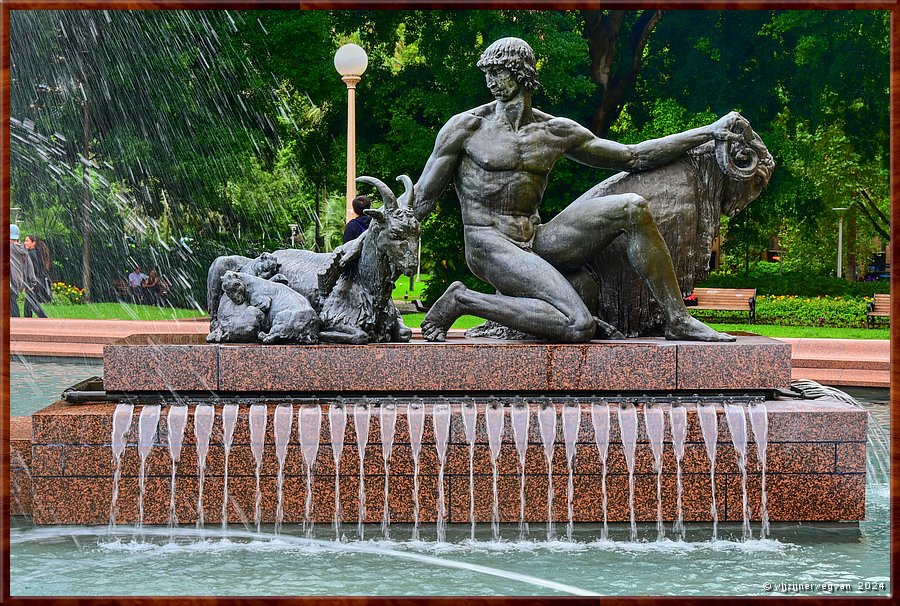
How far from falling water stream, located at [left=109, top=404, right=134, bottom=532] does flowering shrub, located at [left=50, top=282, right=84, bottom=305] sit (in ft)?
53.5

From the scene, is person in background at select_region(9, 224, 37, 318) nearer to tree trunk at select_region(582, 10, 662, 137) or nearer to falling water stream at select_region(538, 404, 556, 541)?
tree trunk at select_region(582, 10, 662, 137)

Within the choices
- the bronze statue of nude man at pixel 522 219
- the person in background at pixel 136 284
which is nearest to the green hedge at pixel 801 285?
the person in background at pixel 136 284

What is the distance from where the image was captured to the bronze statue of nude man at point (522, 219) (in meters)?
6.20

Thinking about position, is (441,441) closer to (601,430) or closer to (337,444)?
(337,444)

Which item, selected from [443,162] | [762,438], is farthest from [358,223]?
[762,438]

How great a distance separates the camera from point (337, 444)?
18.7 ft

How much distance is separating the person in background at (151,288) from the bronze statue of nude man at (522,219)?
58.2ft

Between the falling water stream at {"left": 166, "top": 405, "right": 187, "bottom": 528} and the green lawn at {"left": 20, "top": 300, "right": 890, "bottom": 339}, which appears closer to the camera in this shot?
the falling water stream at {"left": 166, "top": 405, "right": 187, "bottom": 528}

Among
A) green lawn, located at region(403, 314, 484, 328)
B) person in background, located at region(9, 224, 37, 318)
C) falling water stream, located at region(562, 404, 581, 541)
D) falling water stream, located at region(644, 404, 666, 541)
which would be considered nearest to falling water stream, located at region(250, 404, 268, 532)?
falling water stream, located at region(562, 404, 581, 541)

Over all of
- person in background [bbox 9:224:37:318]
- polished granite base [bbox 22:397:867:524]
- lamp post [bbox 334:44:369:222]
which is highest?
lamp post [bbox 334:44:369:222]

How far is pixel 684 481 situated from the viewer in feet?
19.0

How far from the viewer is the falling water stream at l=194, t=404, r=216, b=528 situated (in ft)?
18.7

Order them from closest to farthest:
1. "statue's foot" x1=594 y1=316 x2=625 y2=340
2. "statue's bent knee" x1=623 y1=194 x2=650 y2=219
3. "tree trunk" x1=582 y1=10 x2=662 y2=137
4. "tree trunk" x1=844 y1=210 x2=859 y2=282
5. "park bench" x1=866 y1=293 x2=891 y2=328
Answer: "statue's bent knee" x1=623 y1=194 x2=650 y2=219, "statue's foot" x1=594 y1=316 x2=625 y2=340, "park bench" x1=866 y1=293 x2=891 y2=328, "tree trunk" x1=582 y1=10 x2=662 y2=137, "tree trunk" x1=844 y1=210 x2=859 y2=282

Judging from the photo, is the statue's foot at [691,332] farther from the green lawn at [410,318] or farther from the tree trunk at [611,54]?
the tree trunk at [611,54]
